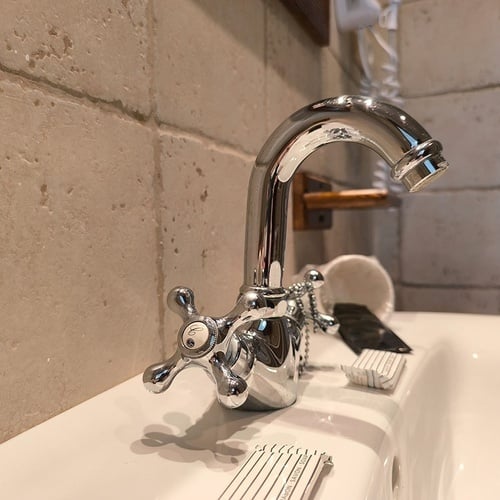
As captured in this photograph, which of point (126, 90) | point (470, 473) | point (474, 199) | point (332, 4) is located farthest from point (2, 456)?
point (474, 199)

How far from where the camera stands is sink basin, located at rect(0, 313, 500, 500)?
0.27m

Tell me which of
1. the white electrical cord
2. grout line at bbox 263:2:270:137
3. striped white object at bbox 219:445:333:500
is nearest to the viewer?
striped white object at bbox 219:445:333:500

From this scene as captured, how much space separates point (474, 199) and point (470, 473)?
2.52ft

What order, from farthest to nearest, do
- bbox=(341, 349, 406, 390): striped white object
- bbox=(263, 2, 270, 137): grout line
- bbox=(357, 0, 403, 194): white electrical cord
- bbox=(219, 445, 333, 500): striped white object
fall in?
1. bbox=(357, 0, 403, 194): white electrical cord
2. bbox=(263, 2, 270, 137): grout line
3. bbox=(341, 349, 406, 390): striped white object
4. bbox=(219, 445, 333, 500): striped white object

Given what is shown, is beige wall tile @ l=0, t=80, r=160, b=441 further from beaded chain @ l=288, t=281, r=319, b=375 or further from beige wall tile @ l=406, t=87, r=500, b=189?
beige wall tile @ l=406, t=87, r=500, b=189

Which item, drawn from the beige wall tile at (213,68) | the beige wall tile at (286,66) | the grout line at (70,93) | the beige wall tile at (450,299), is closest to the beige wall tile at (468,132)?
the beige wall tile at (450,299)

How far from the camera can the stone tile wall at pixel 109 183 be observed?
12.0 inches

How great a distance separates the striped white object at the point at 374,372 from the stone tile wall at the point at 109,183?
0.54 feet

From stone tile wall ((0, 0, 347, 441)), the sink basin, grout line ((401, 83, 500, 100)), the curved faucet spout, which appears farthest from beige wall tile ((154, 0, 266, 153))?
grout line ((401, 83, 500, 100))

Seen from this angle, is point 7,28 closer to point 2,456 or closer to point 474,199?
point 2,456

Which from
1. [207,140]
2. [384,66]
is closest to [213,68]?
[207,140]

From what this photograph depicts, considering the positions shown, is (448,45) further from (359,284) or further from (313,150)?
(313,150)

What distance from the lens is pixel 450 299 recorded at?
112 cm

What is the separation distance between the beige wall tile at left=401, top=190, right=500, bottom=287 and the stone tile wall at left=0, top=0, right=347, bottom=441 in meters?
0.70
